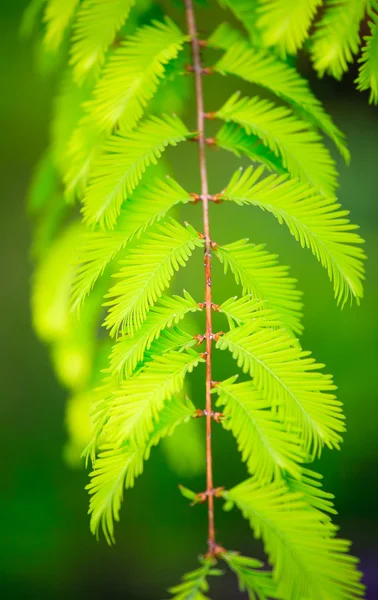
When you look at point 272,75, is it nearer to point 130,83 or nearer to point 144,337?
point 130,83

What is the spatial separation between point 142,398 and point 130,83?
1.25 ft

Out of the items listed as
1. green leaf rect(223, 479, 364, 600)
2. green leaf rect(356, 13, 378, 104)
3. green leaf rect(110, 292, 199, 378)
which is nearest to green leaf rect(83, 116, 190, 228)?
green leaf rect(110, 292, 199, 378)

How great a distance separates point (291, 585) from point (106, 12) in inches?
26.4

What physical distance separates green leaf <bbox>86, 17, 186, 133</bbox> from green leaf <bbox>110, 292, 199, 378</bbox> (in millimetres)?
233

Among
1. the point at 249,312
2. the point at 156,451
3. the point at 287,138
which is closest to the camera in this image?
the point at 249,312

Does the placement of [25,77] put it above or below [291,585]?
above

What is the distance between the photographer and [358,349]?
2.00 metres

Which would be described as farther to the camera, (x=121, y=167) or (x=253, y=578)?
(x=121, y=167)

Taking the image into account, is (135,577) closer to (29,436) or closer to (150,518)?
(150,518)

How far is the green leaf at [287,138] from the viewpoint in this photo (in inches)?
24.2

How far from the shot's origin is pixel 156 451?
1893 mm

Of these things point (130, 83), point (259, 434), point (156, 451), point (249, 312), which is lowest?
point (156, 451)

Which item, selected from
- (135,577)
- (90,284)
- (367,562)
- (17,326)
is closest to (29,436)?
(17,326)

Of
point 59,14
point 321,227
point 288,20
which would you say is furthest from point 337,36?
point 59,14
